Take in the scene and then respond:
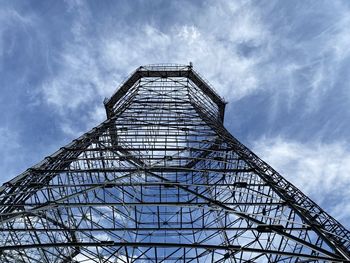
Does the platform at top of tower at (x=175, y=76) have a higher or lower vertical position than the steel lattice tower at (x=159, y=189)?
higher

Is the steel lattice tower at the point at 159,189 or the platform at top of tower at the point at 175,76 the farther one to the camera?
the platform at top of tower at the point at 175,76

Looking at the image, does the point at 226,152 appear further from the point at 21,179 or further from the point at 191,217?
the point at 21,179

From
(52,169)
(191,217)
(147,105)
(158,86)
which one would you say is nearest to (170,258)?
(191,217)

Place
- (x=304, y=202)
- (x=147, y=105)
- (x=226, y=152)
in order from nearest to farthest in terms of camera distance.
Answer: (x=304, y=202)
(x=226, y=152)
(x=147, y=105)

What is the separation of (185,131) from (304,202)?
459 inches

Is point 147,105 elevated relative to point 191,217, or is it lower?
elevated

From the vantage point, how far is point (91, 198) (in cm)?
2302

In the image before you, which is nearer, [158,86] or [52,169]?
[52,169]

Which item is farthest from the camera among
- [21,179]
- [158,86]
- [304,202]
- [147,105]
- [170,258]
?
[158,86]

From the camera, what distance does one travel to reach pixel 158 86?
3638 cm

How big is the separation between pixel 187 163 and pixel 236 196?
15.8ft

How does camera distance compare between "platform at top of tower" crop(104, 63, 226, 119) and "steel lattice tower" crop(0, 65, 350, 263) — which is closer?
"steel lattice tower" crop(0, 65, 350, 263)

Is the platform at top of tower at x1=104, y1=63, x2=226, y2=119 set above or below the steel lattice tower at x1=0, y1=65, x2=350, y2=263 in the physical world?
above

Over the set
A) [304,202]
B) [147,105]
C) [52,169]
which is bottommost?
[304,202]
